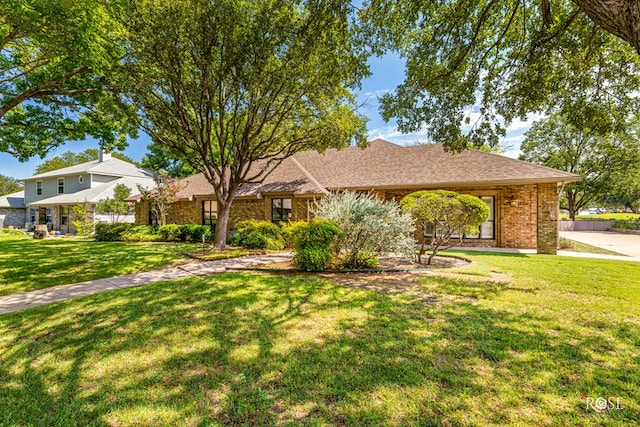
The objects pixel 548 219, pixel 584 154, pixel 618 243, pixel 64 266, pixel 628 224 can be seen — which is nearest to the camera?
pixel 64 266

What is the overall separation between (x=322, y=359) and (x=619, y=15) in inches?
187

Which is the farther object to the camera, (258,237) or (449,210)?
(258,237)

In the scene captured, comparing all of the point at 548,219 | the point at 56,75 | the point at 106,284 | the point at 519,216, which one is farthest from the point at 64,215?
the point at 548,219

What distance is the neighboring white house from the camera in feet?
79.4

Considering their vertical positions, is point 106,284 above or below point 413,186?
below

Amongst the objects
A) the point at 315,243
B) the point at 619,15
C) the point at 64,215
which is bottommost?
the point at 315,243

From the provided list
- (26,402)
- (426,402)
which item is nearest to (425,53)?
(426,402)

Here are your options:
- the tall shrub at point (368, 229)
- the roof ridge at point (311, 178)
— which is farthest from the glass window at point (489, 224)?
the roof ridge at point (311, 178)

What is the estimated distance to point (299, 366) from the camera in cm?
310

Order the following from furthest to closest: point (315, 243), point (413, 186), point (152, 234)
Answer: point (152, 234)
point (413, 186)
point (315, 243)

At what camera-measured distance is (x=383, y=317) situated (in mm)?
4461

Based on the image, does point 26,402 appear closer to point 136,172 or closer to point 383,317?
point 383,317

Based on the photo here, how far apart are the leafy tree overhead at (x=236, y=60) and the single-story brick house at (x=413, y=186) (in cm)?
427

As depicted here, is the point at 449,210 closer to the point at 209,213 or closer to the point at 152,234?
the point at 209,213
